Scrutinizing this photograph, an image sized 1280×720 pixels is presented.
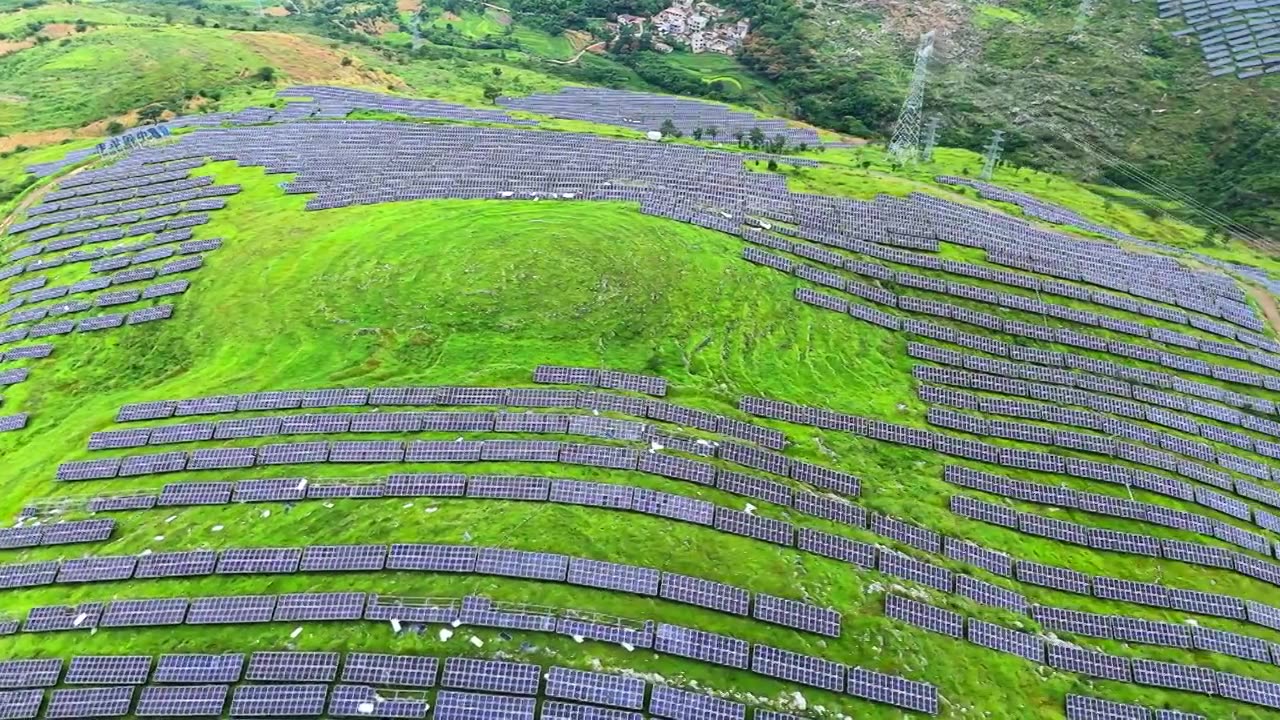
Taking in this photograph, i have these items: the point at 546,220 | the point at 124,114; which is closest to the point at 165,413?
the point at 546,220

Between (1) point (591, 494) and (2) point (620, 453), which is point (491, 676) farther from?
(2) point (620, 453)

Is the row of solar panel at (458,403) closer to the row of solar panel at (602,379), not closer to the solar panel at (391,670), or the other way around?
the row of solar panel at (602,379)

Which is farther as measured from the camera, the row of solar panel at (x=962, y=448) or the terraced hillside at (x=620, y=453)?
the row of solar panel at (x=962, y=448)

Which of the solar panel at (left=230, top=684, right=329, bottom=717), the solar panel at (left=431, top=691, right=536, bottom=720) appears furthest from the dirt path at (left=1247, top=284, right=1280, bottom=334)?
the solar panel at (left=230, top=684, right=329, bottom=717)

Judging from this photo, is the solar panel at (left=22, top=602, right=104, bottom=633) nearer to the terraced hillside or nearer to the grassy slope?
the terraced hillside

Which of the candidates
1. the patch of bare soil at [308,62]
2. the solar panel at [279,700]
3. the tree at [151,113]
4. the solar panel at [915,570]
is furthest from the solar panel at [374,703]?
the patch of bare soil at [308,62]
